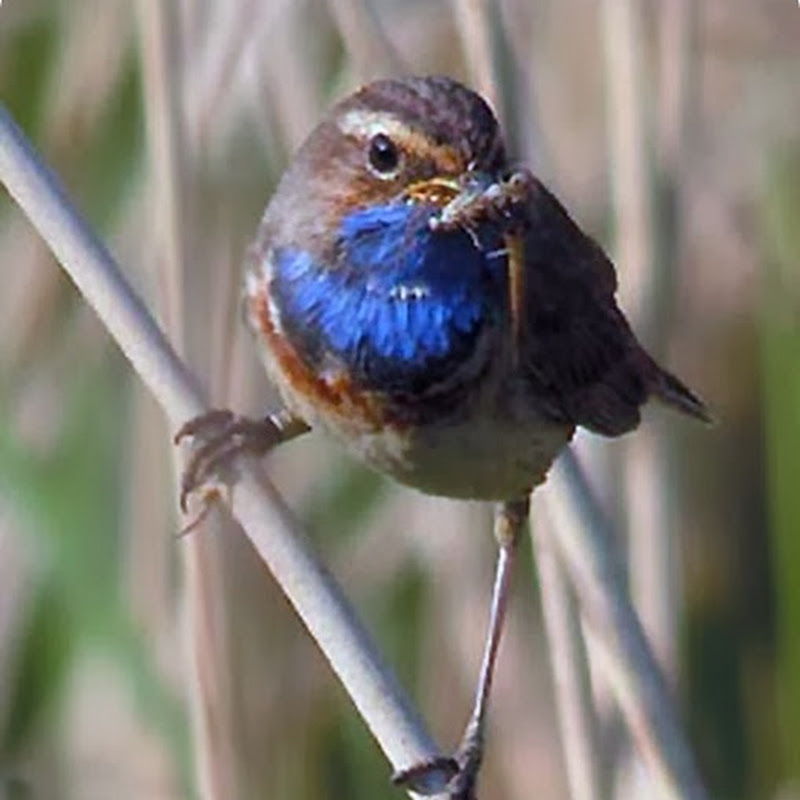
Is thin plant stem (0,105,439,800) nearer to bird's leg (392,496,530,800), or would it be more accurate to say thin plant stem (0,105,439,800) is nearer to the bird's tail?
bird's leg (392,496,530,800)

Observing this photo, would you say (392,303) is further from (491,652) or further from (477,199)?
(491,652)

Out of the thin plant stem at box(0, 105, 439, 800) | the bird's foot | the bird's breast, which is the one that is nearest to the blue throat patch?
the bird's breast

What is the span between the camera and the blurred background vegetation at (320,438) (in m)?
3.23

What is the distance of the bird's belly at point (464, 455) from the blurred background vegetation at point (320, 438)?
0.26 meters

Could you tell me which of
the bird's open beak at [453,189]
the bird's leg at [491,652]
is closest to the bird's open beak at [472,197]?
the bird's open beak at [453,189]

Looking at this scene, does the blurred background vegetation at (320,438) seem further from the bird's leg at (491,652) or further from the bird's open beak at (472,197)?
the bird's open beak at (472,197)

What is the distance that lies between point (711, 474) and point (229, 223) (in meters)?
0.92

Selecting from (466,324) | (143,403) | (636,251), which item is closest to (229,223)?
(143,403)

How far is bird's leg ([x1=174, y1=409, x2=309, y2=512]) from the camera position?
2838 mm

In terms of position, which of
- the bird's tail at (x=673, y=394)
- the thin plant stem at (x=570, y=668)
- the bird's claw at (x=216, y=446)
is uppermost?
the bird's claw at (x=216, y=446)

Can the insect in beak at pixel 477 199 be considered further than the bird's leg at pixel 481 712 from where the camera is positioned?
Yes

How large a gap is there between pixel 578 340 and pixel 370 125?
45cm

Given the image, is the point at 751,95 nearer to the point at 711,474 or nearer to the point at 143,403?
the point at 711,474

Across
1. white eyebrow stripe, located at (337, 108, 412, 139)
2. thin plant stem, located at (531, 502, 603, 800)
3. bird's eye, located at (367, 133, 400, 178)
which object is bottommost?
thin plant stem, located at (531, 502, 603, 800)
